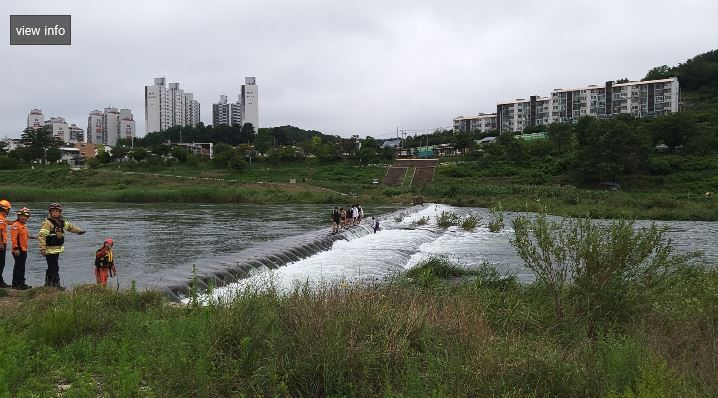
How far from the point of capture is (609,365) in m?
4.86

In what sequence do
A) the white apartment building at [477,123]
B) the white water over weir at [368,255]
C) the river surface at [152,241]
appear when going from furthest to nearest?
the white apartment building at [477,123], the river surface at [152,241], the white water over weir at [368,255]

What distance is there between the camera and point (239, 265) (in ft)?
49.1

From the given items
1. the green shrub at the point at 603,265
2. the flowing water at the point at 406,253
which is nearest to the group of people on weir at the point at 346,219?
the flowing water at the point at 406,253

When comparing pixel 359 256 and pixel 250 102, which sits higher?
pixel 250 102

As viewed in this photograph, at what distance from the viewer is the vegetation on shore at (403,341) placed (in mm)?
4637

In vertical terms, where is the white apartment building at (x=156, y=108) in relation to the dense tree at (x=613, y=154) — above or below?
above

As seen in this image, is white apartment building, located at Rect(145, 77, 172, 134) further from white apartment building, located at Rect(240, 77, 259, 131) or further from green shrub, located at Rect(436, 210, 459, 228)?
A: green shrub, located at Rect(436, 210, 459, 228)

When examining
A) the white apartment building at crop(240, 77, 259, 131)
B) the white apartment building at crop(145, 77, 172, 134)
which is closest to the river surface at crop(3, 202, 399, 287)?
the white apartment building at crop(240, 77, 259, 131)

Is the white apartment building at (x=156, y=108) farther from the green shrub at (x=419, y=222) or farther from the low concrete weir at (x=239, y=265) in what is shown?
the low concrete weir at (x=239, y=265)

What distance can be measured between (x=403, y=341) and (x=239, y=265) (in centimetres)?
1042

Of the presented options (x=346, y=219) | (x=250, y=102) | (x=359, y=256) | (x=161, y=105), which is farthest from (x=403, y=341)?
(x=161, y=105)

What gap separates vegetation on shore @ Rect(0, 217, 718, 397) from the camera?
15.2 ft

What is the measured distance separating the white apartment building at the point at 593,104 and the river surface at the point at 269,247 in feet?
339

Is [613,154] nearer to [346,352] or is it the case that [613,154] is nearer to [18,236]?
[18,236]
